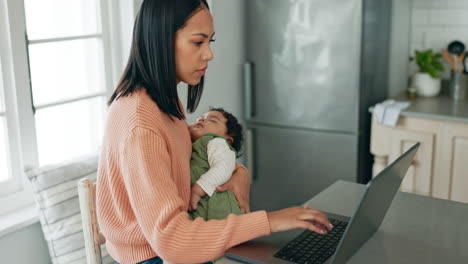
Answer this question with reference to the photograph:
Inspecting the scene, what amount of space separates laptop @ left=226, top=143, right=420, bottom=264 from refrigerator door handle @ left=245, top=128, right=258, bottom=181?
1.99 meters

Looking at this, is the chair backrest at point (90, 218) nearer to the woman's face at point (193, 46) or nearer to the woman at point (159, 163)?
the woman at point (159, 163)

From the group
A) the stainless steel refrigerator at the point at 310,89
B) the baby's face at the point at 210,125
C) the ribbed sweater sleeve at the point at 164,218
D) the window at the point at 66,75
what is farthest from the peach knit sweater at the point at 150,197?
the stainless steel refrigerator at the point at 310,89

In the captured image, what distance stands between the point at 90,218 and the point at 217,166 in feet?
1.32

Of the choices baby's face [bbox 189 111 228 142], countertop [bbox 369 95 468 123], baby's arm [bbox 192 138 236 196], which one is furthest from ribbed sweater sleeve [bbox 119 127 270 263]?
countertop [bbox 369 95 468 123]

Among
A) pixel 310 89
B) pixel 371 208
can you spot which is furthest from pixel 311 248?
pixel 310 89

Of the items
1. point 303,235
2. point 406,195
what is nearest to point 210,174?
point 303,235

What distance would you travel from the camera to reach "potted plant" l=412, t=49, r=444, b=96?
131 inches

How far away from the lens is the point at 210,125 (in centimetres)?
194

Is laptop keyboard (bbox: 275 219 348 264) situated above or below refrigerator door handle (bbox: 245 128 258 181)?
above

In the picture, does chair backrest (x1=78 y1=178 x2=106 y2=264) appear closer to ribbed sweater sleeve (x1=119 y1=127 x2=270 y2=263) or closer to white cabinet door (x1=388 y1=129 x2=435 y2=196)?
ribbed sweater sleeve (x1=119 y1=127 x2=270 y2=263)

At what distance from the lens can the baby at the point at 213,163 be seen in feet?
5.24

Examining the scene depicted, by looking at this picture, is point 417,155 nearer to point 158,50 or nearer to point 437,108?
point 437,108

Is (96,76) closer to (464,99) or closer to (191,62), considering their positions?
(191,62)

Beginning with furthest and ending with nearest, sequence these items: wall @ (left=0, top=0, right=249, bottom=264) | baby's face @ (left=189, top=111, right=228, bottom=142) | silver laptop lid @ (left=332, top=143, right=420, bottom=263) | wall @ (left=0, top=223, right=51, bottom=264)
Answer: wall @ (left=0, top=0, right=249, bottom=264)
wall @ (left=0, top=223, right=51, bottom=264)
baby's face @ (left=189, top=111, right=228, bottom=142)
silver laptop lid @ (left=332, top=143, right=420, bottom=263)
